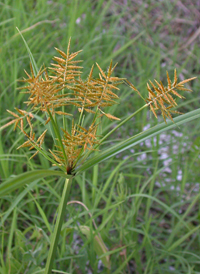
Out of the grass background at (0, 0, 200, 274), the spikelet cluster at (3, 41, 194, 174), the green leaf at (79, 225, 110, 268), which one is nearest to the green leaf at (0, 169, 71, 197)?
the spikelet cluster at (3, 41, 194, 174)

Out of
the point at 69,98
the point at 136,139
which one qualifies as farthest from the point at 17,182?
the point at 136,139

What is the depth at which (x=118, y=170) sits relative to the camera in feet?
3.94

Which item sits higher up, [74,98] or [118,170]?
[74,98]

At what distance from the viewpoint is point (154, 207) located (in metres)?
1.44

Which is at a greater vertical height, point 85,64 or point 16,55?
point 16,55

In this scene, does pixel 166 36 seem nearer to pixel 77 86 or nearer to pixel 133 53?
pixel 133 53

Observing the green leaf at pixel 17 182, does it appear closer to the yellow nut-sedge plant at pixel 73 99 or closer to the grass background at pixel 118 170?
the yellow nut-sedge plant at pixel 73 99

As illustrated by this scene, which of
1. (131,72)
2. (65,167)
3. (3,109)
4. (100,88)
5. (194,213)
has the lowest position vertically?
(194,213)

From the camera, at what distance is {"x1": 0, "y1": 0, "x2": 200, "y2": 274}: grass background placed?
99cm

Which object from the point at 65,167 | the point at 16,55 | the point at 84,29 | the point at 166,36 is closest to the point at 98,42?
the point at 84,29

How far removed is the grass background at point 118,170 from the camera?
39.2 inches

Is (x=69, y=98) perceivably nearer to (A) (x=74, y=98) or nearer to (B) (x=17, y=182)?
(A) (x=74, y=98)

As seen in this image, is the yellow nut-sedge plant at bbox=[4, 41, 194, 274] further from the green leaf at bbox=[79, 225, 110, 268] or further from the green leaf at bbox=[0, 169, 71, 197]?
the green leaf at bbox=[79, 225, 110, 268]

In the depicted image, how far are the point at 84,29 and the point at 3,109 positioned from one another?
92 centimetres
